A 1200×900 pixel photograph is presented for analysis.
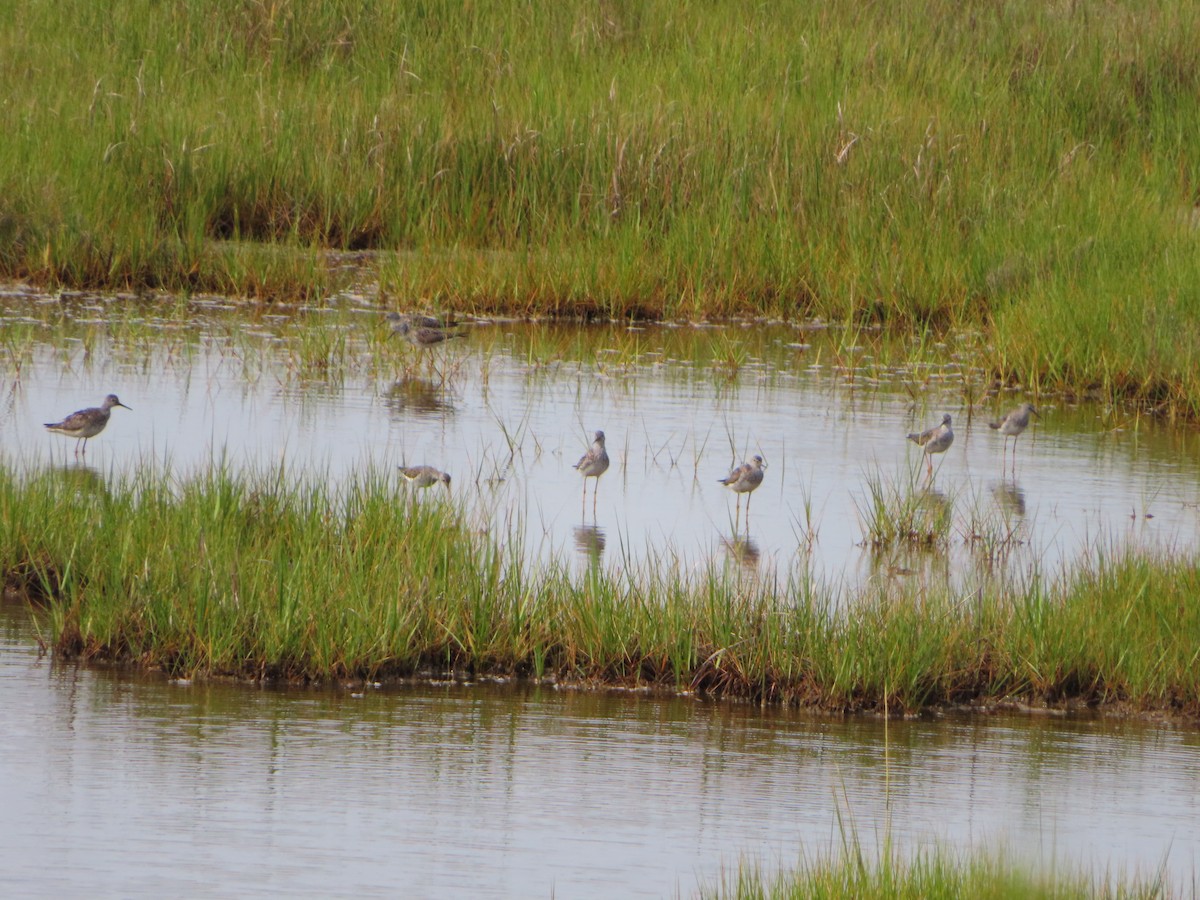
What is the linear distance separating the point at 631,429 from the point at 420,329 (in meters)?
2.22

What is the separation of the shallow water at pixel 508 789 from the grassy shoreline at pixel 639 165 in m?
6.52

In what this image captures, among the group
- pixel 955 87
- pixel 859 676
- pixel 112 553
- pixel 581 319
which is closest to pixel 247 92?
pixel 581 319

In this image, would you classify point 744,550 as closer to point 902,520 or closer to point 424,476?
point 902,520

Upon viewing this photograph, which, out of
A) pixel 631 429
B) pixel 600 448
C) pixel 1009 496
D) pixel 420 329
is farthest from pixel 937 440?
pixel 420 329

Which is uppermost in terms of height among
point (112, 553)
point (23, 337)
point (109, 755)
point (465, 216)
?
point (465, 216)

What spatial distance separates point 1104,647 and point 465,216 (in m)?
9.70

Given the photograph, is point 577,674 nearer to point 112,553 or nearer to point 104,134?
point 112,553

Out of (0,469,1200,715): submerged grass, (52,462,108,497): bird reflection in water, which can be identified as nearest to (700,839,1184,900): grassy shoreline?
(0,469,1200,715): submerged grass

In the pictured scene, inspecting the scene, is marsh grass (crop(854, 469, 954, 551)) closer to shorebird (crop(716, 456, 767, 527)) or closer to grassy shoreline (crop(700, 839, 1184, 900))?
shorebird (crop(716, 456, 767, 527))

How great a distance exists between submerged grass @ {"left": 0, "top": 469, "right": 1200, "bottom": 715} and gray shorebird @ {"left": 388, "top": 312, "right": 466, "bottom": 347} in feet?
18.5

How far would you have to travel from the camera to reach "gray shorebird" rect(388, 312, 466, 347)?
41.7ft

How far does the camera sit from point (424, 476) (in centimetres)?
884

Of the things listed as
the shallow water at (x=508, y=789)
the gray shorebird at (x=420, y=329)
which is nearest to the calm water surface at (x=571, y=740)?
the shallow water at (x=508, y=789)

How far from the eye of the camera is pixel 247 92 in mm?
A: 17344
